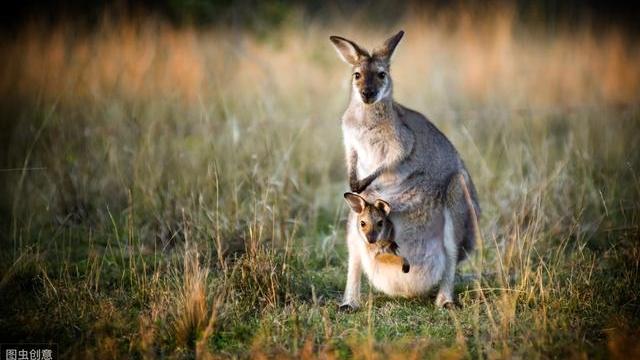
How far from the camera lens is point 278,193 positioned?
6.43 metres

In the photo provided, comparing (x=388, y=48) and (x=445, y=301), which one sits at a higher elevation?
(x=388, y=48)

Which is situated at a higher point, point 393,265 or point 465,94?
point 465,94

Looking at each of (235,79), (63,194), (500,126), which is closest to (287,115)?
(235,79)

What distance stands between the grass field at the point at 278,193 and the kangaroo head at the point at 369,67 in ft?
3.24

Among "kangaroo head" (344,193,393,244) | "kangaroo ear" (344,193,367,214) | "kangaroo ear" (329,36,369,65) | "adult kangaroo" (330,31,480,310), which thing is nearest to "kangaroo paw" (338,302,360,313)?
"adult kangaroo" (330,31,480,310)

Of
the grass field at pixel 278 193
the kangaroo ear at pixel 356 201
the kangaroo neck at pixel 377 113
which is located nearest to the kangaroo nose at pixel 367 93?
the kangaroo neck at pixel 377 113

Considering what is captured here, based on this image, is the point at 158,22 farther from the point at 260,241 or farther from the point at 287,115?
the point at 260,241

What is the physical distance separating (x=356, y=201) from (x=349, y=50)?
108 centimetres

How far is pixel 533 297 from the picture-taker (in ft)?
15.6

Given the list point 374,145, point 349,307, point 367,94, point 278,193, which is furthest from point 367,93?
point 278,193

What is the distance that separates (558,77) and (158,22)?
5.82 m

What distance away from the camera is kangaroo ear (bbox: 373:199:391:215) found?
494cm

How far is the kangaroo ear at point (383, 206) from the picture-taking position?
4941 mm

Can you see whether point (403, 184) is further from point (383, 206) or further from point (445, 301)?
point (445, 301)
